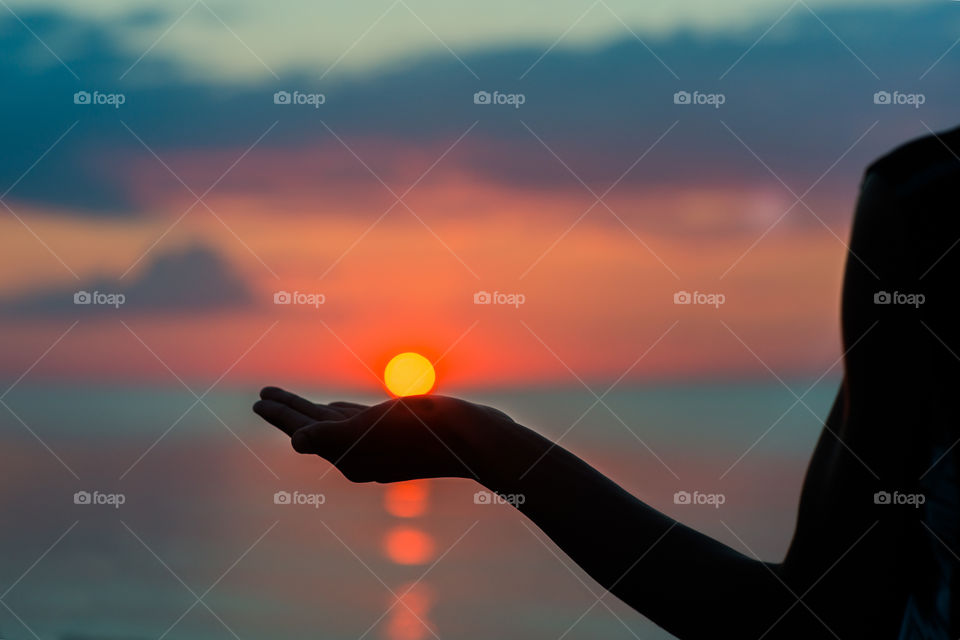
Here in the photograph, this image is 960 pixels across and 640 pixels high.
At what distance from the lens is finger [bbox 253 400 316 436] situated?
4.90 feet

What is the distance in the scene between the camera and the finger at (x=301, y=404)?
1.54 meters

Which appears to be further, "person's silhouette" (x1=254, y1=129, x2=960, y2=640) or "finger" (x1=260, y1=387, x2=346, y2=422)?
"finger" (x1=260, y1=387, x2=346, y2=422)

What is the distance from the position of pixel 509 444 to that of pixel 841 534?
1.23 ft

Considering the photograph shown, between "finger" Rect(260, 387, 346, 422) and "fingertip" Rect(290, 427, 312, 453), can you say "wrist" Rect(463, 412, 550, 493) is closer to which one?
"fingertip" Rect(290, 427, 312, 453)

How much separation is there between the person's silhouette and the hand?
16 centimetres

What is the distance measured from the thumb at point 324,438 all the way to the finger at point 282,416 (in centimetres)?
9

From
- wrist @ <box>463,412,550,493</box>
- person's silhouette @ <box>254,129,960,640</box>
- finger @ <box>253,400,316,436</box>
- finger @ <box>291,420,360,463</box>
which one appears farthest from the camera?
finger @ <box>253,400,316,436</box>

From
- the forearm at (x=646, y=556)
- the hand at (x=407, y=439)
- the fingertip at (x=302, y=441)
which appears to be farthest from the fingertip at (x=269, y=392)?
the forearm at (x=646, y=556)

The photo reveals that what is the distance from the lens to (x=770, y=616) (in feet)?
3.22

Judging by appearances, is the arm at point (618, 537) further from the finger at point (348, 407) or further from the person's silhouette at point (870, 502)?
the finger at point (348, 407)

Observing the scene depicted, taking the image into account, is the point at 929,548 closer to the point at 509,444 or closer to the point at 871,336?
the point at 871,336

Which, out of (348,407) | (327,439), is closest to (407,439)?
(327,439)

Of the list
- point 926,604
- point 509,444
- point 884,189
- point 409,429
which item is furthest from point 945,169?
point 409,429

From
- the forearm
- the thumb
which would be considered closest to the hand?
the thumb
